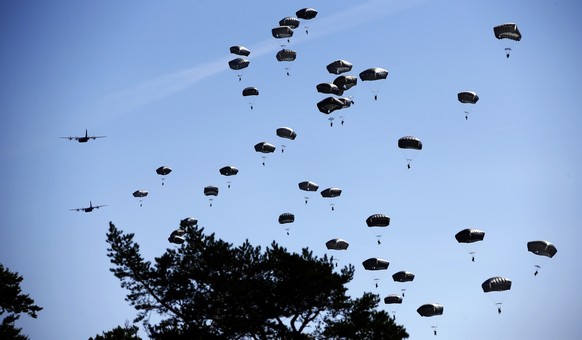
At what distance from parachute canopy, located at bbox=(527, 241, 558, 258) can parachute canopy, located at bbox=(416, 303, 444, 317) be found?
28.7 feet

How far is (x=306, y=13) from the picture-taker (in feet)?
230

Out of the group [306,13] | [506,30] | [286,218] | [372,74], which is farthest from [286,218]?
[506,30]

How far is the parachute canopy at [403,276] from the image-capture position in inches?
2713

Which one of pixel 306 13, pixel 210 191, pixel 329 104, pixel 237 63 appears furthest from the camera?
pixel 210 191

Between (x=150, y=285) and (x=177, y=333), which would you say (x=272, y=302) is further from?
(x=150, y=285)

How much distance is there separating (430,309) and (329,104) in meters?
18.8

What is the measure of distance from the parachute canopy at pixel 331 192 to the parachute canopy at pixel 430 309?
13087mm

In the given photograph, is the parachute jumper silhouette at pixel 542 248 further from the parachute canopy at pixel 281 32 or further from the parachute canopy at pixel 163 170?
the parachute canopy at pixel 163 170

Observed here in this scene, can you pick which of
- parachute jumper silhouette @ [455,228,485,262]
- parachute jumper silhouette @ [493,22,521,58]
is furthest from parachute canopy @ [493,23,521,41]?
parachute jumper silhouette @ [455,228,485,262]

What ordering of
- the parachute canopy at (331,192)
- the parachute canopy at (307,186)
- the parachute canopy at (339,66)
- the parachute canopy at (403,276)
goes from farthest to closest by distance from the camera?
the parachute canopy at (307,186) → the parachute canopy at (331,192) → the parachute canopy at (403,276) → the parachute canopy at (339,66)

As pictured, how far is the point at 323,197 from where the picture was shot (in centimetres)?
7144

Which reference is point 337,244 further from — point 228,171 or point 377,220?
point 228,171

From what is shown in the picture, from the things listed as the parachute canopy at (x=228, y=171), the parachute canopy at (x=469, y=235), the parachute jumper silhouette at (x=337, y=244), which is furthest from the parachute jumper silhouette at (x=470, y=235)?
the parachute canopy at (x=228, y=171)

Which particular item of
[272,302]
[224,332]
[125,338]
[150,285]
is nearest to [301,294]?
[272,302]
